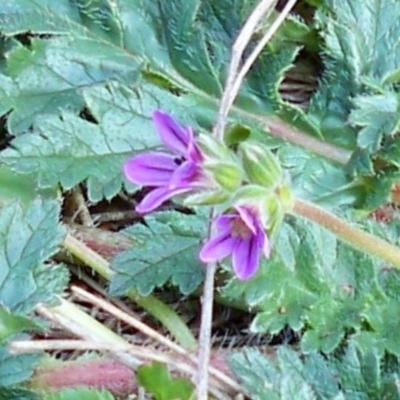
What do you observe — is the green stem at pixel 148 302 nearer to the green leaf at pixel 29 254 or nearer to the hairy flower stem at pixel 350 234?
the green leaf at pixel 29 254

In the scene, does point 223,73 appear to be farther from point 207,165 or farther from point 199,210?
point 207,165

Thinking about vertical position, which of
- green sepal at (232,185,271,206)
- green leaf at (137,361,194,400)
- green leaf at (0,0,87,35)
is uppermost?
green leaf at (0,0,87,35)

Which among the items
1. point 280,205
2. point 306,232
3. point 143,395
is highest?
point 280,205

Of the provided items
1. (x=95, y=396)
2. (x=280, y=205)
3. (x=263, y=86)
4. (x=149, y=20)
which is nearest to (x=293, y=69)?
(x=263, y=86)

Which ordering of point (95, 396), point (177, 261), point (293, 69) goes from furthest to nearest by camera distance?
point (293, 69)
point (177, 261)
point (95, 396)

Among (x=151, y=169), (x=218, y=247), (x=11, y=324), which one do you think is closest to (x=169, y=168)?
(x=151, y=169)

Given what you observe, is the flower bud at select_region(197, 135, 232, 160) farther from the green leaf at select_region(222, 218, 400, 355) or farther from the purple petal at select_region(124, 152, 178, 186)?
the green leaf at select_region(222, 218, 400, 355)

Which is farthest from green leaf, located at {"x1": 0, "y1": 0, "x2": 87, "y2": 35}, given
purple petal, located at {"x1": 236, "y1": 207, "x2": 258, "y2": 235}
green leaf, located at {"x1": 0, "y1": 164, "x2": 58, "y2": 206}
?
purple petal, located at {"x1": 236, "y1": 207, "x2": 258, "y2": 235}
